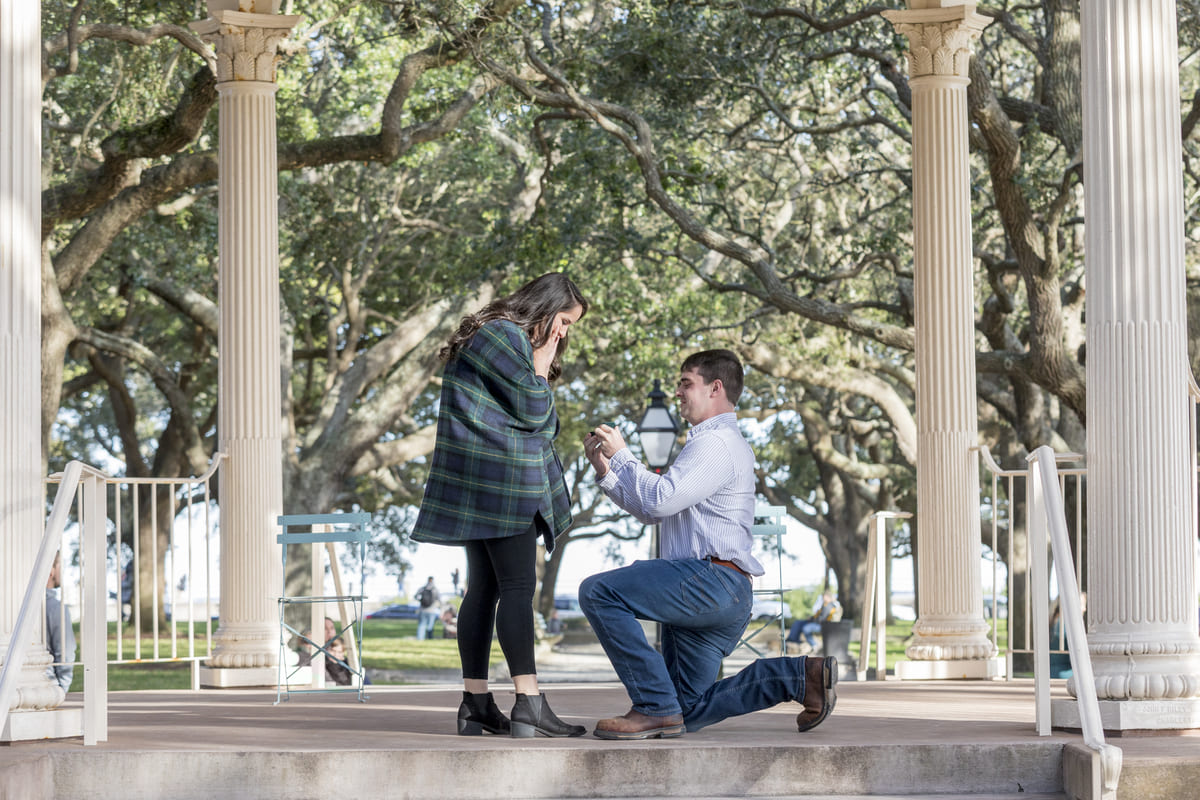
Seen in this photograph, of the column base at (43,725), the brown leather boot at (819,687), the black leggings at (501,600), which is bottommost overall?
the column base at (43,725)

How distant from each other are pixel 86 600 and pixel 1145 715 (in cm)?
381

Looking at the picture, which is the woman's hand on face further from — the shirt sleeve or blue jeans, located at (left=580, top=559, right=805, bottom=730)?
blue jeans, located at (left=580, top=559, right=805, bottom=730)

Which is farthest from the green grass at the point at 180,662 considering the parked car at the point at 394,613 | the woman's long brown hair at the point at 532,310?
the parked car at the point at 394,613

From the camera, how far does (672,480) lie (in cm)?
516

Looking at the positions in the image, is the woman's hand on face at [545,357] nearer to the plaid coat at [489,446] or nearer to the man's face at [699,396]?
the plaid coat at [489,446]

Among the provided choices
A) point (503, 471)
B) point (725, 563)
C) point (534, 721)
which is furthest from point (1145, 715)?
point (503, 471)

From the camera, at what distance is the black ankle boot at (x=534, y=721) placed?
17.2ft

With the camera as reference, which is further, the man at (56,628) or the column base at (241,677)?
the column base at (241,677)

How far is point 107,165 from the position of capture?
530 inches

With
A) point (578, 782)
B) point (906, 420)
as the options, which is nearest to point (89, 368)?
point (906, 420)

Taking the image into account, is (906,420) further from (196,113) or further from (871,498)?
(196,113)

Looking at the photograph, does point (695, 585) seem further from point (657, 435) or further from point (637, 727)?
point (657, 435)

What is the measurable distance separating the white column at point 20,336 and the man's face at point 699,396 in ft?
7.62

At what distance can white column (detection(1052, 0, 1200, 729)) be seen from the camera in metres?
5.61
